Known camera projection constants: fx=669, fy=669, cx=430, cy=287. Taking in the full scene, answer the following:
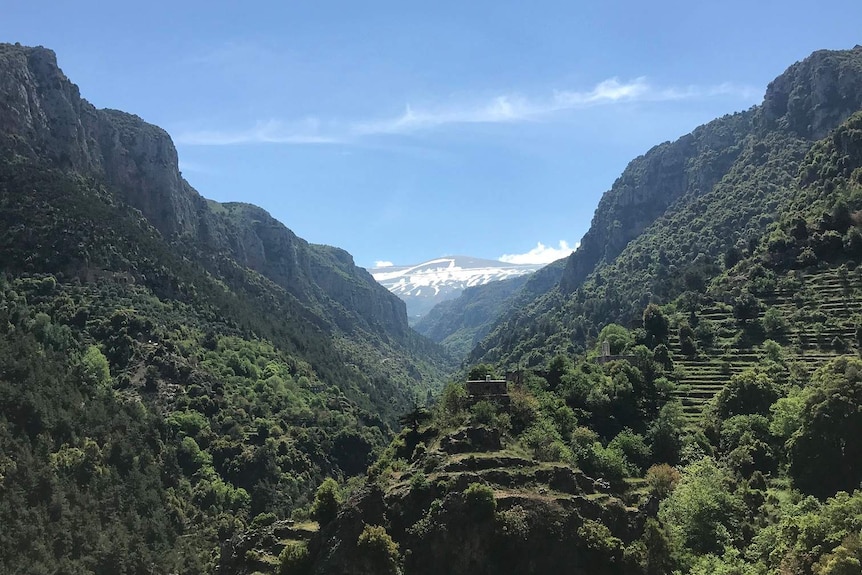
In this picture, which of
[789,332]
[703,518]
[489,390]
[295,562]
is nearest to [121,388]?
[489,390]

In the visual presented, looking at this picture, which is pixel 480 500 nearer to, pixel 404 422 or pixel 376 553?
pixel 376 553

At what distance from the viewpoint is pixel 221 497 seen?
101250mm

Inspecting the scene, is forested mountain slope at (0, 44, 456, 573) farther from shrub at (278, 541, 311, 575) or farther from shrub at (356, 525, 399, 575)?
shrub at (356, 525, 399, 575)

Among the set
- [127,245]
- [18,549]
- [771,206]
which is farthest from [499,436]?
[771,206]

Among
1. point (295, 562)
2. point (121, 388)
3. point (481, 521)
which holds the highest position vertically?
point (121, 388)

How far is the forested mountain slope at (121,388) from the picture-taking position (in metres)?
84.0

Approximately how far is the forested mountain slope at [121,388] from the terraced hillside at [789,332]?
201 feet

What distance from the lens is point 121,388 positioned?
11419 cm

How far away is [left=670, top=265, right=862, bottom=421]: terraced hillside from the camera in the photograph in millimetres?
83688

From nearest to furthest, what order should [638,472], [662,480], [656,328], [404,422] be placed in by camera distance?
1. [662,480]
2. [638,472]
3. [404,422]
4. [656,328]

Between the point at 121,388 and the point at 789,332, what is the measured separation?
346 ft

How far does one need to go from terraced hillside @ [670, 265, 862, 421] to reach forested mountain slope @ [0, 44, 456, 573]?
6136cm

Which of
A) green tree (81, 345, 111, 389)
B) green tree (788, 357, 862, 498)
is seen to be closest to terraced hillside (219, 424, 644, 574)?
green tree (788, 357, 862, 498)

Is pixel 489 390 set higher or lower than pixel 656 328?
lower
